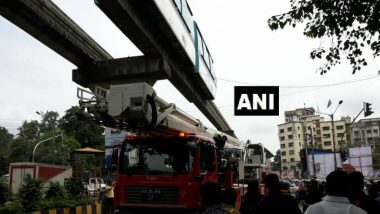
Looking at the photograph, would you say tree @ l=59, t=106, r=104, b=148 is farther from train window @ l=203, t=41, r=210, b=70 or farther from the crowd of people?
the crowd of people

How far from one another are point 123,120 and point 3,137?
88370 millimetres

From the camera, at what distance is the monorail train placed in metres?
14.1

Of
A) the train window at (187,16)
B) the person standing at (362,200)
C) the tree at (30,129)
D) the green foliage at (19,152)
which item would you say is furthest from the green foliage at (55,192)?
the tree at (30,129)

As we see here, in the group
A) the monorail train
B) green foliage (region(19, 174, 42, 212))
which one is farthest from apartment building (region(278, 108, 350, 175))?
green foliage (region(19, 174, 42, 212))

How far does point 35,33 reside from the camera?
12.4m

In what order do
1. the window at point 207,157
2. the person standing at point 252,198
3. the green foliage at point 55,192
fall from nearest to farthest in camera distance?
the person standing at point 252,198, the window at point 207,157, the green foliage at point 55,192

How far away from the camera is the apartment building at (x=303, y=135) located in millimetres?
131625

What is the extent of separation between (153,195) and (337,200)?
6.29 meters

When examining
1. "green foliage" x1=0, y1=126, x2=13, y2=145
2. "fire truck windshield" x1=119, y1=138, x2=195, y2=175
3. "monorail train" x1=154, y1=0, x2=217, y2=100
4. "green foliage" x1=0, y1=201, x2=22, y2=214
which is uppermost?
"green foliage" x1=0, y1=126, x2=13, y2=145

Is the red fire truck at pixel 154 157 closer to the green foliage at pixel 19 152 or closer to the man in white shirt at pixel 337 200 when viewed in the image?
the man in white shirt at pixel 337 200

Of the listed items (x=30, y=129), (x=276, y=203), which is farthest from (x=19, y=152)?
(x=276, y=203)

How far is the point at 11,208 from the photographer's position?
10727mm

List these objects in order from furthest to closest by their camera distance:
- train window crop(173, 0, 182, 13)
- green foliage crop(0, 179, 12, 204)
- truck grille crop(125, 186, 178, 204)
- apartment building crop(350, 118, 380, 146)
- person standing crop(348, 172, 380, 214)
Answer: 1. apartment building crop(350, 118, 380, 146)
2. train window crop(173, 0, 182, 13)
3. green foliage crop(0, 179, 12, 204)
4. truck grille crop(125, 186, 178, 204)
5. person standing crop(348, 172, 380, 214)

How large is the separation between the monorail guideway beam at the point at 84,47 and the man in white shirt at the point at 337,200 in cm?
933
